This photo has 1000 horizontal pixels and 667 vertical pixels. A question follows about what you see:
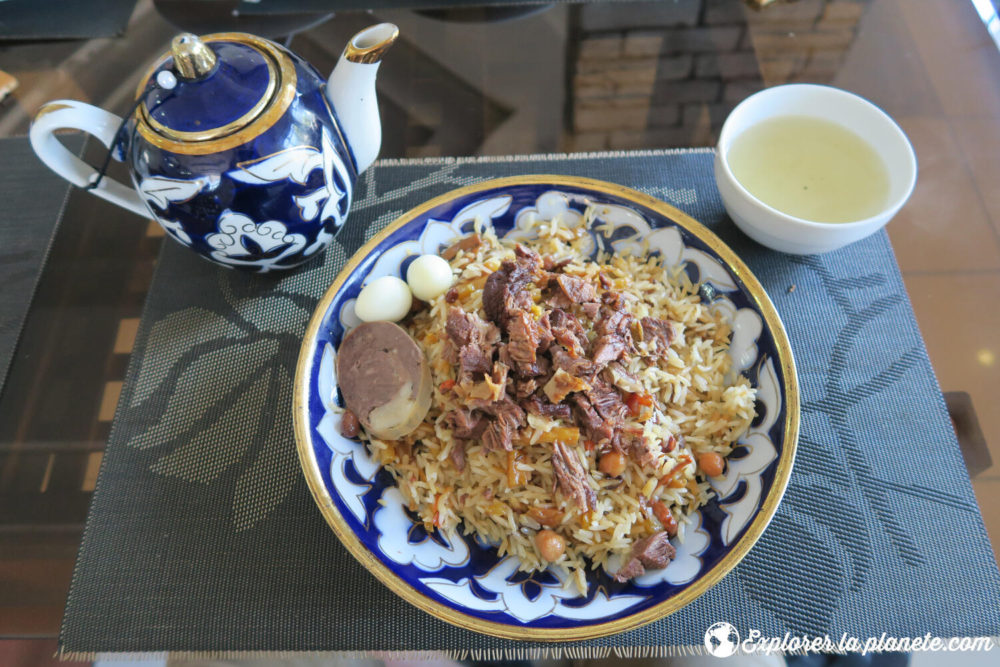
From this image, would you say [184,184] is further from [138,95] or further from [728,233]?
[728,233]

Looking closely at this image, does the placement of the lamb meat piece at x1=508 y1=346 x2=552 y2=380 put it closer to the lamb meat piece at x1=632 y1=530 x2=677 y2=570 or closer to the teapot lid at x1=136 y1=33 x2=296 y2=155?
the lamb meat piece at x1=632 y1=530 x2=677 y2=570

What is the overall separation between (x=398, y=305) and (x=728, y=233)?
3.18ft

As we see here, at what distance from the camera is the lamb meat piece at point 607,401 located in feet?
3.96

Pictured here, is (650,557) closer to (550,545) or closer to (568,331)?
(550,545)

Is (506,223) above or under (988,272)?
above

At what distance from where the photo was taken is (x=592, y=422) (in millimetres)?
1198

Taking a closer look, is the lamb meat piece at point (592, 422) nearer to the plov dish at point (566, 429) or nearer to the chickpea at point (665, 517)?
the plov dish at point (566, 429)

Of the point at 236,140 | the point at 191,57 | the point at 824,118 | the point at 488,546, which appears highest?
the point at 191,57

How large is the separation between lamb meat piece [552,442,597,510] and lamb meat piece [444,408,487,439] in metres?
0.16

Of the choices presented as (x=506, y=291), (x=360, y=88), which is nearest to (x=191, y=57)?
(x=360, y=88)

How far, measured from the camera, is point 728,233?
66.6 inches

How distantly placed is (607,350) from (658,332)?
17 centimetres

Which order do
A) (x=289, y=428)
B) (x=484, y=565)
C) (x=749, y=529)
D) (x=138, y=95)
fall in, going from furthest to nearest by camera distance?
(x=289, y=428) → (x=138, y=95) → (x=484, y=565) → (x=749, y=529)

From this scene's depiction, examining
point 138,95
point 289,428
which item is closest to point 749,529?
point 289,428
